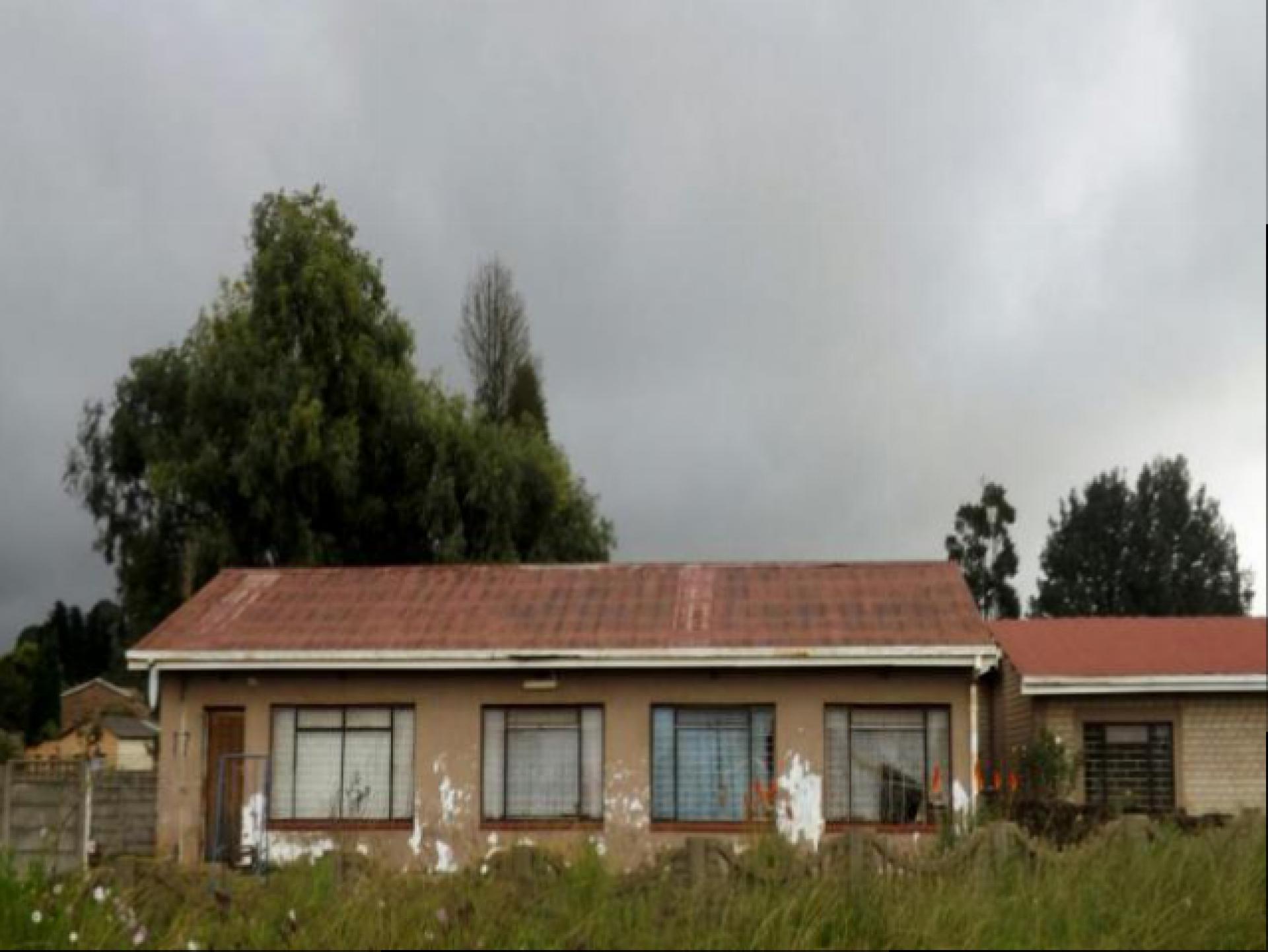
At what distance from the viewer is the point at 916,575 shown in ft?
76.8

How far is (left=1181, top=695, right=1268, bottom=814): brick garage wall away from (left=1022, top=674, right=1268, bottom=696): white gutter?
1.99 ft

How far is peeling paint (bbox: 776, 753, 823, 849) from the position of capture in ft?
70.4

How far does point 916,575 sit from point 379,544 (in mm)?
16232

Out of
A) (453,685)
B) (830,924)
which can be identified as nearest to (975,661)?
(453,685)

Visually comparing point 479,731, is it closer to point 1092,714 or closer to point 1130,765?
point 1092,714

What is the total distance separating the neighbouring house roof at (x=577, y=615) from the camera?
2148 cm

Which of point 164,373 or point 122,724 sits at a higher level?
point 164,373

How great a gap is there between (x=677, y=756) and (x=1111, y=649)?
6052mm

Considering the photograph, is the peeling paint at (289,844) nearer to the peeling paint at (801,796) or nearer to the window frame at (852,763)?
the peeling paint at (801,796)

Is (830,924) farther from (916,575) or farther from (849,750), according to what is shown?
(916,575)

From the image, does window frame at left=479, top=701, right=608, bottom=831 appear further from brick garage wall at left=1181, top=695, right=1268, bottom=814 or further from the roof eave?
brick garage wall at left=1181, top=695, right=1268, bottom=814

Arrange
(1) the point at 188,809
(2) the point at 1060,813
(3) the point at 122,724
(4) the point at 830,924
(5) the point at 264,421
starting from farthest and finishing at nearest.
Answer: (3) the point at 122,724
(5) the point at 264,421
(1) the point at 188,809
(2) the point at 1060,813
(4) the point at 830,924

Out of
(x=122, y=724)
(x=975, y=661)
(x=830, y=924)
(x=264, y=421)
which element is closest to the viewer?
(x=830, y=924)

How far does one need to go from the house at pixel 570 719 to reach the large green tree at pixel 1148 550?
8584 mm
